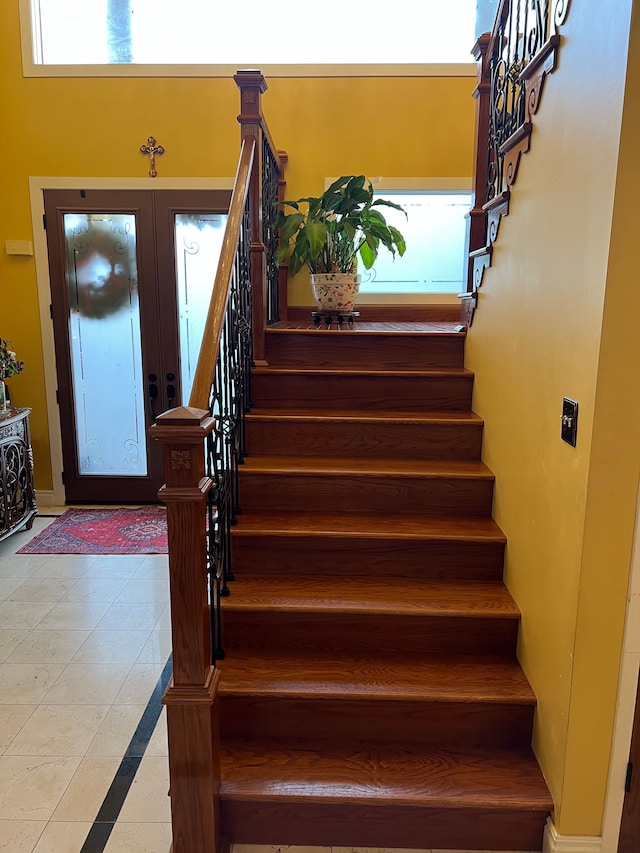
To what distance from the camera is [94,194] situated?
4.16m

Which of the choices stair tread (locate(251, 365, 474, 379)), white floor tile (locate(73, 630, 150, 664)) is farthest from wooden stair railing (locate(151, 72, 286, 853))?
white floor tile (locate(73, 630, 150, 664))

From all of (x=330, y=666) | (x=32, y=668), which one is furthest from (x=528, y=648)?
(x=32, y=668)

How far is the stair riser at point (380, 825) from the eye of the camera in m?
1.66

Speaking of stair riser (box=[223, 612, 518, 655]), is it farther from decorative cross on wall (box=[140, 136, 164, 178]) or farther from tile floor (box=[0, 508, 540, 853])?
decorative cross on wall (box=[140, 136, 164, 178])

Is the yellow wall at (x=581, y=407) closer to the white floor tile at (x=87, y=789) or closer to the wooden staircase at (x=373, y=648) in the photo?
the wooden staircase at (x=373, y=648)

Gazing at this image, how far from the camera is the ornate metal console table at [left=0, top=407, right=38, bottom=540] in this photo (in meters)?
3.69

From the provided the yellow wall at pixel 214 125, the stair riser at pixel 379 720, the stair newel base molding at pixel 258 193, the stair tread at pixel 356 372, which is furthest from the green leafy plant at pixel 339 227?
the stair riser at pixel 379 720

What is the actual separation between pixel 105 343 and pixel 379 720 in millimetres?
3496

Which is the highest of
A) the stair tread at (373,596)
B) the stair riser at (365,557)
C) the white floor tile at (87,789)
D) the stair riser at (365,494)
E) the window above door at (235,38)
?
the window above door at (235,38)

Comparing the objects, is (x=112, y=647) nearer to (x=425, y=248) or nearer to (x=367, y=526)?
(x=367, y=526)

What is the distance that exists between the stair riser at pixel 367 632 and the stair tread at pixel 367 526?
31 centimetres

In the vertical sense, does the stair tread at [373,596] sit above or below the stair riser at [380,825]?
above

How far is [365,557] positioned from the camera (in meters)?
2.20

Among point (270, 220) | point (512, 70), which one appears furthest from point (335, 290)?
point (512, 70)
